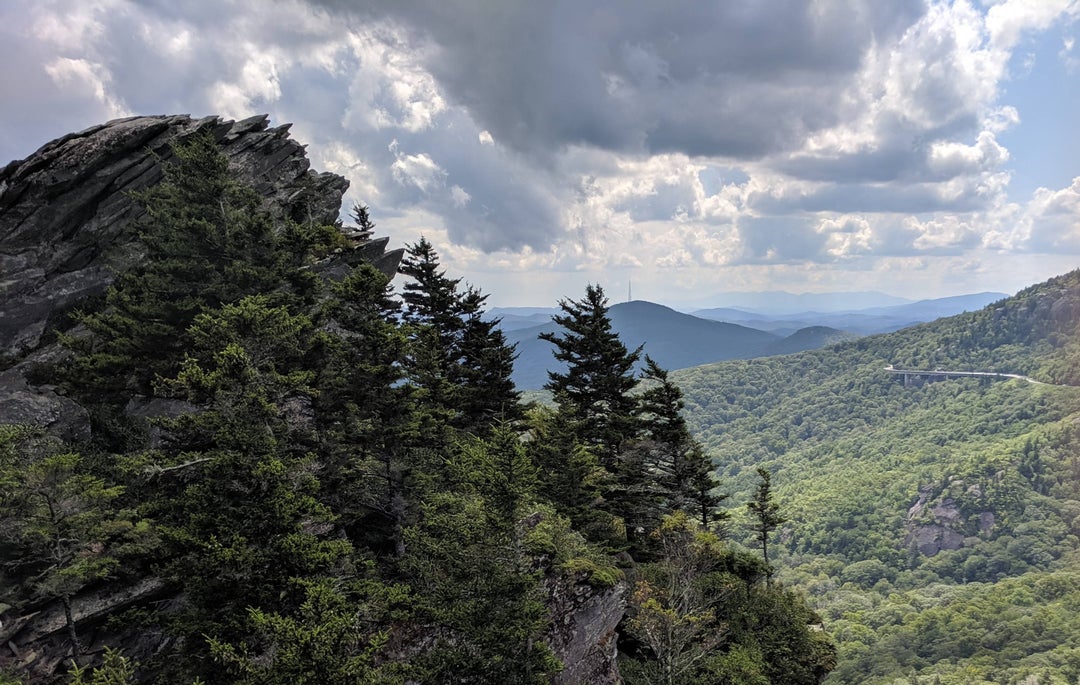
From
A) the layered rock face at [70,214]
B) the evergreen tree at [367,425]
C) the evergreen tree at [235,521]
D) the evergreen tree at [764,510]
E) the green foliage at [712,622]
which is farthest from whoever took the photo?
the evergreen tree at [764,510]

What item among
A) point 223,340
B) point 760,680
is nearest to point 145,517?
point 223,340

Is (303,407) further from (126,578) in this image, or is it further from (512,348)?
(512,348)

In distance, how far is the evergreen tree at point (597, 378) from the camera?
3019 centimetres

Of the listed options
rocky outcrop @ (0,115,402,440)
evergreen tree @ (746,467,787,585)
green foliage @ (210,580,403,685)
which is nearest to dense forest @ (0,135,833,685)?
green foliage @ (210,580,403,685)

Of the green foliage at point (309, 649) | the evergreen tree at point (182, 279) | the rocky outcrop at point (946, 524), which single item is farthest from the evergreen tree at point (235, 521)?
the rocky outcrop at point (946, 524)

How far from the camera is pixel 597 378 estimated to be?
31.6 m

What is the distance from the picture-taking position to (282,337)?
643 inches

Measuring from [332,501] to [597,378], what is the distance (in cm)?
1723

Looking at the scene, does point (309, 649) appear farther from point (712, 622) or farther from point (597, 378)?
point (597, 378)

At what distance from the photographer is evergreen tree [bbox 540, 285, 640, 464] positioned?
99.0 ft

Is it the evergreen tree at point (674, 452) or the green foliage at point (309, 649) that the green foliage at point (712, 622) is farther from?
the green foliage at point (309, 649)

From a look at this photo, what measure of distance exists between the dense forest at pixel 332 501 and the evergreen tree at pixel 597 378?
0.61ft

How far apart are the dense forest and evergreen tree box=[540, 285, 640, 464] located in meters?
0.19

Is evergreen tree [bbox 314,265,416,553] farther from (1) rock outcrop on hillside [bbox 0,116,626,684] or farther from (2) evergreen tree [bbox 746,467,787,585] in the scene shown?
(2) evergreen tree [bbox 746,467,787,585]
